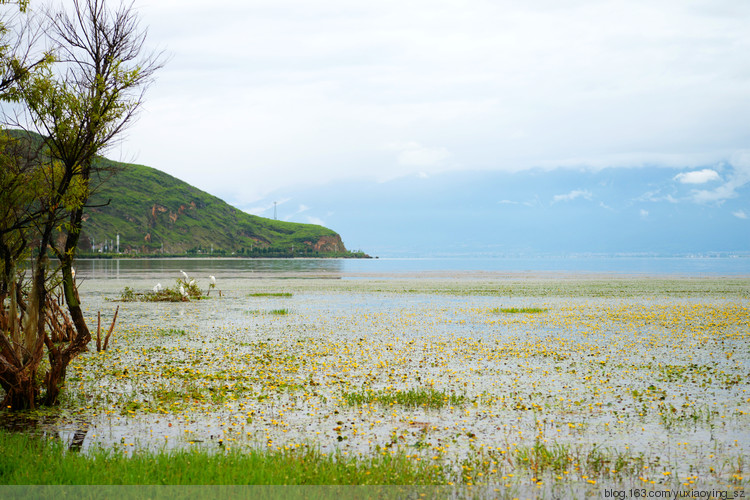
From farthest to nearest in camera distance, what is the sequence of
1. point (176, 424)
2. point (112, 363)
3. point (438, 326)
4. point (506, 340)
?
point (438, 326), point (506, 340), point (112, 363), point (176, 424)

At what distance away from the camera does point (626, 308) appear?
44062mm

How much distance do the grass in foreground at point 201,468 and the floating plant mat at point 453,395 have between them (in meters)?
0.80

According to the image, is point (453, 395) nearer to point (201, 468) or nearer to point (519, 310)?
point (201, 468)

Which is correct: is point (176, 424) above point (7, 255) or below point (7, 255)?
below

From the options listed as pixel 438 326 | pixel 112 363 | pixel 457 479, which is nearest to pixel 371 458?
pixel 457 479

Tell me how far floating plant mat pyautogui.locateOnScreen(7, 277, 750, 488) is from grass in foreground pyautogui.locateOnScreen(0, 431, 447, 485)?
0.80 meters

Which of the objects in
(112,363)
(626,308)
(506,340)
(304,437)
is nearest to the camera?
(304,437)

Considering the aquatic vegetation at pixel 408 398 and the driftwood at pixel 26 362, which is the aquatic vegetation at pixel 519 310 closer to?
the aquatic vegetation at pixel 408 398

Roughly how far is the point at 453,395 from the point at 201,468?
7.81 m

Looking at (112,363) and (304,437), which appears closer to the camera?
(304,437)

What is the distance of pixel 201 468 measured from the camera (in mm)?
A: 9883

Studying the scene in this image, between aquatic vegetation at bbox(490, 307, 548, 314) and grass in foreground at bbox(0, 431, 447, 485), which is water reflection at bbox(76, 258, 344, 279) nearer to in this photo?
aquatic vegetation at bbox(490, 307, 548, 314)

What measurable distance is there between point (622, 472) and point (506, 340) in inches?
681

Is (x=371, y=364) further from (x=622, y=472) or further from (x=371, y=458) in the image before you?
(x=622, y=472)
